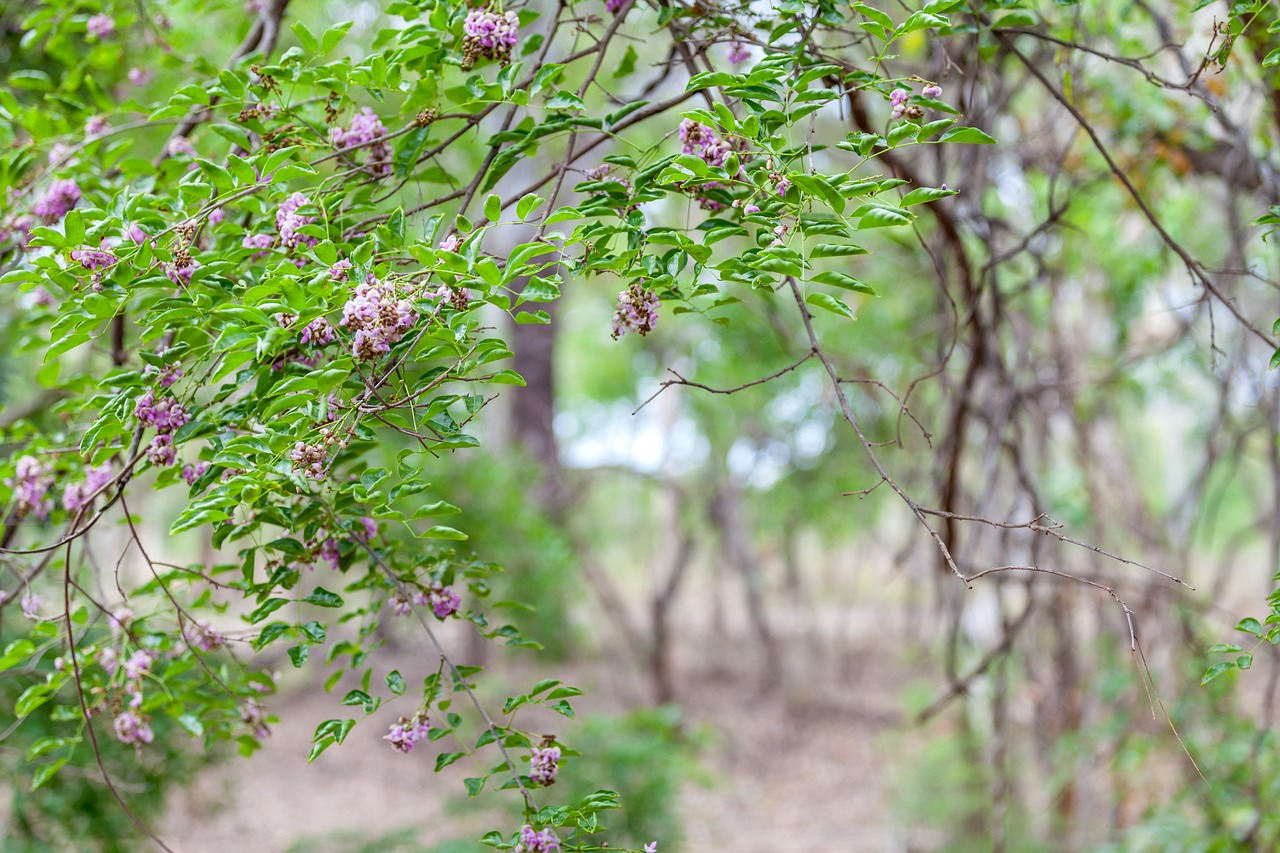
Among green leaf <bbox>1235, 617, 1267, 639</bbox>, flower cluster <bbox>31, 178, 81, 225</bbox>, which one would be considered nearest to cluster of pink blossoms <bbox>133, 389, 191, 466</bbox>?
flower cluster <bbox>31, 178, 81, 225</bbox>

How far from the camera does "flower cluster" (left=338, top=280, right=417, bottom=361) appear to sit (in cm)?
86

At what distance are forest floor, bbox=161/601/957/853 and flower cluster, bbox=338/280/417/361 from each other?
9.51 ft

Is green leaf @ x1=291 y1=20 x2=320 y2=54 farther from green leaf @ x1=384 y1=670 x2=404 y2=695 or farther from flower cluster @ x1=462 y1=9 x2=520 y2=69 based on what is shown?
green leaf @ x1=384 y1=670 x2=404 y2=695

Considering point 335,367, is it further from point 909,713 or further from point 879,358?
point 909,713

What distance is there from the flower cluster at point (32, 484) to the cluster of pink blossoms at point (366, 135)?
63 centimetres

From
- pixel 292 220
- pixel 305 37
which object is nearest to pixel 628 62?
pixel 305 37

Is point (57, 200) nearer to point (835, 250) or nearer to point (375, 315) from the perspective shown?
point (375, 315)

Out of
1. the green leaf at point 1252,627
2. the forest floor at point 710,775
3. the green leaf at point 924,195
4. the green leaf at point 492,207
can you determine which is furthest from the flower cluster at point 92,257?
the forest floor at point 710,775

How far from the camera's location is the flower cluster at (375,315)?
861 millimetres

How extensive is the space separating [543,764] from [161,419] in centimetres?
57

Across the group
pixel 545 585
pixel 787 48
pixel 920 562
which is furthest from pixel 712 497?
pixel 787 48

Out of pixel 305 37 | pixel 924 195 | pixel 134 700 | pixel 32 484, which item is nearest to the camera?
pixel 924 195

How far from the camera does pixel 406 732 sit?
1.07m

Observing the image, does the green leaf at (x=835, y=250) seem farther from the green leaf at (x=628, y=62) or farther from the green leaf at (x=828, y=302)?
the green leaf at (x=628, y=62)
